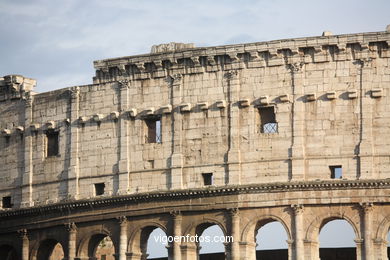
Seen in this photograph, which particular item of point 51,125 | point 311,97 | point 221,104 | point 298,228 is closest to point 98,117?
point 51,125

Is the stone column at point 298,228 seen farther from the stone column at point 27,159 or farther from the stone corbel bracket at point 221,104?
the stone column at point 27,159

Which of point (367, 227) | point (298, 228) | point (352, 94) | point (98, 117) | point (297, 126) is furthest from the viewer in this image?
point (98, 117)

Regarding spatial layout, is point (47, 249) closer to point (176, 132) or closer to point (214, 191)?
point (176, 132)

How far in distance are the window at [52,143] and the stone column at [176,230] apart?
351 inches

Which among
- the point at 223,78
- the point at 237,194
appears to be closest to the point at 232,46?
the point at 223,78

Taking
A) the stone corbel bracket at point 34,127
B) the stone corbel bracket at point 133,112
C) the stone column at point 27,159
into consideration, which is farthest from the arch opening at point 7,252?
the stone corbel bracket at point 133,112

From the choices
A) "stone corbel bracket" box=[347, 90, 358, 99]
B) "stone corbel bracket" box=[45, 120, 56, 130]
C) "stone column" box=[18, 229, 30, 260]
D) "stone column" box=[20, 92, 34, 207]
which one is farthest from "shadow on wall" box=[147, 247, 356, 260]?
"stone corbel bracket" box=[45, 120, 56, 130]

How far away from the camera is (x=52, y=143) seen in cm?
8469

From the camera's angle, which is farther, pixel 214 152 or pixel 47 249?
pixel 47 249

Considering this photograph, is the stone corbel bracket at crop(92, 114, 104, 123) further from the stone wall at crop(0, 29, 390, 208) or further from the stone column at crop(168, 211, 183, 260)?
the stone column at crop(168, 211, 183, 260)

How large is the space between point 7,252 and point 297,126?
18459 millimetres

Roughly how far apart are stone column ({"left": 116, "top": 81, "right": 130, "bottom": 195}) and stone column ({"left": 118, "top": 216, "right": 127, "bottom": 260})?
141cm

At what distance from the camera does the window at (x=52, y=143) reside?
8450 cm

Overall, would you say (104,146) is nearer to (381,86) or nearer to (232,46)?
(232,46)
